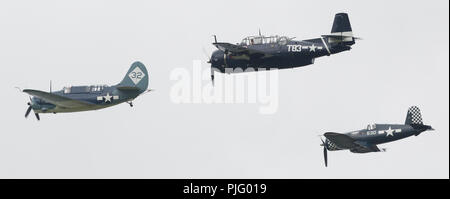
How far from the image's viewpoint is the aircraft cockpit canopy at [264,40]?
61.0 m

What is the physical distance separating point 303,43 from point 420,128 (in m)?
11.8

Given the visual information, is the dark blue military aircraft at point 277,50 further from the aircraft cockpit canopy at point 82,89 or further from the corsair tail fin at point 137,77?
the aircraft cockpit canopy at point 82,89

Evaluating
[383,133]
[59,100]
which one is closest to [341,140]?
[383,133]

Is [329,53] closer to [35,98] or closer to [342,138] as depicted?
[342,138]

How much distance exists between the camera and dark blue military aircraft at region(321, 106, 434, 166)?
66.9 meters

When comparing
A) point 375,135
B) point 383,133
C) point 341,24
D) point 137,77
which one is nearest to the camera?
point 341,24

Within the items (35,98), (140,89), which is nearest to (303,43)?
(140,89)

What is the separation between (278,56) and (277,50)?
386mm

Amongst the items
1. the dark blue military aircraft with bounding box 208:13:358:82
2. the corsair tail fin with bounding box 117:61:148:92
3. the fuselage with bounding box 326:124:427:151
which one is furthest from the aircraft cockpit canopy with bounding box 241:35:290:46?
Result: the fuselage with bounding box 326:124:427:151

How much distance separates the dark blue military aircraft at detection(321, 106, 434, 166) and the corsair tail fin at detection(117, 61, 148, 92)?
53.4ft

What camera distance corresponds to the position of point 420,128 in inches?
2621

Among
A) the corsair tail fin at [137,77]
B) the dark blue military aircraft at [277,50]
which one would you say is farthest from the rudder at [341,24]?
the corsair tail fin at [137,77]

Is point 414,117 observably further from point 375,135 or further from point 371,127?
point 371,127

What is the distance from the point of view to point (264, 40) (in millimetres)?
61719
